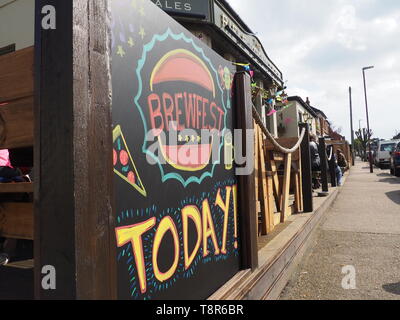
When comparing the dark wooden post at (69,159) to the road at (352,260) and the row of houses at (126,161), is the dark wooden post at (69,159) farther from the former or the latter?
the road at (352,260)

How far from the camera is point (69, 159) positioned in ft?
3.69

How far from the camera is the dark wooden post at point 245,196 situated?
272 centimetres

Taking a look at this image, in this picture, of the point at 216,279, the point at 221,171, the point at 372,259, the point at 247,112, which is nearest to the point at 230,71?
the point at 247,112

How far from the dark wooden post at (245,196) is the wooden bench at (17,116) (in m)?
1.71

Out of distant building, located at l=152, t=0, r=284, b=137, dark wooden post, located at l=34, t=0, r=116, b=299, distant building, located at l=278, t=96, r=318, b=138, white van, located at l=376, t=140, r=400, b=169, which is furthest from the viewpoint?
distant building, located at l=278, t=96, r=318, b=138

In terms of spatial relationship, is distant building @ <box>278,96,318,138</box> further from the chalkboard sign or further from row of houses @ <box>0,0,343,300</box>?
the chalkboard sign

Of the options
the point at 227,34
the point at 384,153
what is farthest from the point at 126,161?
the point at 384,153

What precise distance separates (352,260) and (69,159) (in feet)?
12.6

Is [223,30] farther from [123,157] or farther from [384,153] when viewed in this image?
[384,153]

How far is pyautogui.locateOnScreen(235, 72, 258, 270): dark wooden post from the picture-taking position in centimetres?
272

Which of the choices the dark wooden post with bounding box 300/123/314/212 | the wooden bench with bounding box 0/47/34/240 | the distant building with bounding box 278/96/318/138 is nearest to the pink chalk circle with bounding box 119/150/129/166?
the wooden bench with bounding box 0/47/34/240

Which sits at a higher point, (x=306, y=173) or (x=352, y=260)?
(x=306, y=173)

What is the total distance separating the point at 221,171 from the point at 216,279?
761mm

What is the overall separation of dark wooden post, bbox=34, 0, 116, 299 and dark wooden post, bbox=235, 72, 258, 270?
5.44 feet
